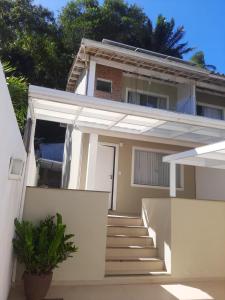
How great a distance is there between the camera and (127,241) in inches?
344

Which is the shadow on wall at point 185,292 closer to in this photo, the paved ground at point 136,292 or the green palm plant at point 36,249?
the paved ground at point 136,292

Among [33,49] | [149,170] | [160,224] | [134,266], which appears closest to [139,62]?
[149,170]

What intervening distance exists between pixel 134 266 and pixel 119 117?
4.52 meters

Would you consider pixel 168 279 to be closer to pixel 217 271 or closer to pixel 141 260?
pixel 141 260

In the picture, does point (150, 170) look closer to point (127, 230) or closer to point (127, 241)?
point (127, 230)

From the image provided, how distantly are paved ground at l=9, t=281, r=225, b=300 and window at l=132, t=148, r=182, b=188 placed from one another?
572 centimetres

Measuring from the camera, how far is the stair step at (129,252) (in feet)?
26.8

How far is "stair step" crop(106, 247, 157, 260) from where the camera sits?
8155 millimetres

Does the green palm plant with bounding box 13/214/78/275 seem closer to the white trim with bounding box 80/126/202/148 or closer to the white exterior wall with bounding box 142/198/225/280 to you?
the white exterior wall with bounding box 142/198/225/280

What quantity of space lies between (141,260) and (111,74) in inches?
365

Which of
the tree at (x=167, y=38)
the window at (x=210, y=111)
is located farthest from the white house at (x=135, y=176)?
the tree at (x=167, y=38)

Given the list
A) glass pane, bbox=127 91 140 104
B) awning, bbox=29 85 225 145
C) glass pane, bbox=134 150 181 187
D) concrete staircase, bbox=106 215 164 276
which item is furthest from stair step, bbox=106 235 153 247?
glass pane, bbox=127 91 140 104

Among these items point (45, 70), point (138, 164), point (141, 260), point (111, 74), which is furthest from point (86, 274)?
point (45, 70)

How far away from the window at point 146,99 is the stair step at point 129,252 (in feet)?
27.8
